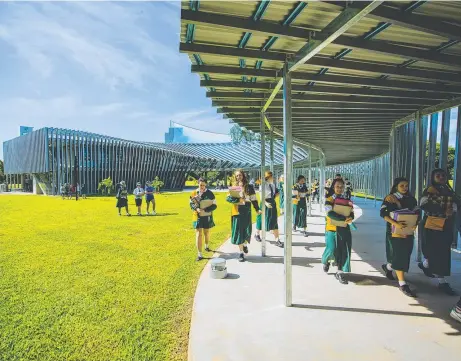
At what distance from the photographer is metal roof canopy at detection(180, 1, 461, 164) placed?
115 inches

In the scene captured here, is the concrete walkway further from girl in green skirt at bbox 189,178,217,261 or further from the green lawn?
girl in green skirt at bbox 189,178,217,261

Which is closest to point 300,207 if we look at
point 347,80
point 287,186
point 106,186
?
point 347,80

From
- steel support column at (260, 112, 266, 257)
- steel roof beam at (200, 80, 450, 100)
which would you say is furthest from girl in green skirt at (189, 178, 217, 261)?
steel roof beam at (200, 80, 450, 100)

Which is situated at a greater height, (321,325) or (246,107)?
(246,107)

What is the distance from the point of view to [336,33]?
299cm

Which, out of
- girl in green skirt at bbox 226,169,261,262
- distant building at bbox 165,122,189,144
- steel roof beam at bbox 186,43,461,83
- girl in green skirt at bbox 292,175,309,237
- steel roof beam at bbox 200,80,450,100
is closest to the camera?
steel roof beam at bbox 186,43,461,83

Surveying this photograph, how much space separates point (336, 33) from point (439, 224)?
10.4 ft

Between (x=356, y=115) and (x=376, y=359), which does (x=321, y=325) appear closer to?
(x=376, y=359)

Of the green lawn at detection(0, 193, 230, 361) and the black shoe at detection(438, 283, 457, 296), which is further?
the black shoe at detection(438, 283, 457, 296)

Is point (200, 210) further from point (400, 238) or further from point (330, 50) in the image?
point (330, 50)

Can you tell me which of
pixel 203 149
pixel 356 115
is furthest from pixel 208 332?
pixel 203 149

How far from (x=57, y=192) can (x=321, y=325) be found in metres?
37.6

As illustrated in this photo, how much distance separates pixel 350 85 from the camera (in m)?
5.12

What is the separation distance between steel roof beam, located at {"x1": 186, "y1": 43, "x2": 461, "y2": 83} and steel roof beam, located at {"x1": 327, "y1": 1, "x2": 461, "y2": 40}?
3.63 feet
